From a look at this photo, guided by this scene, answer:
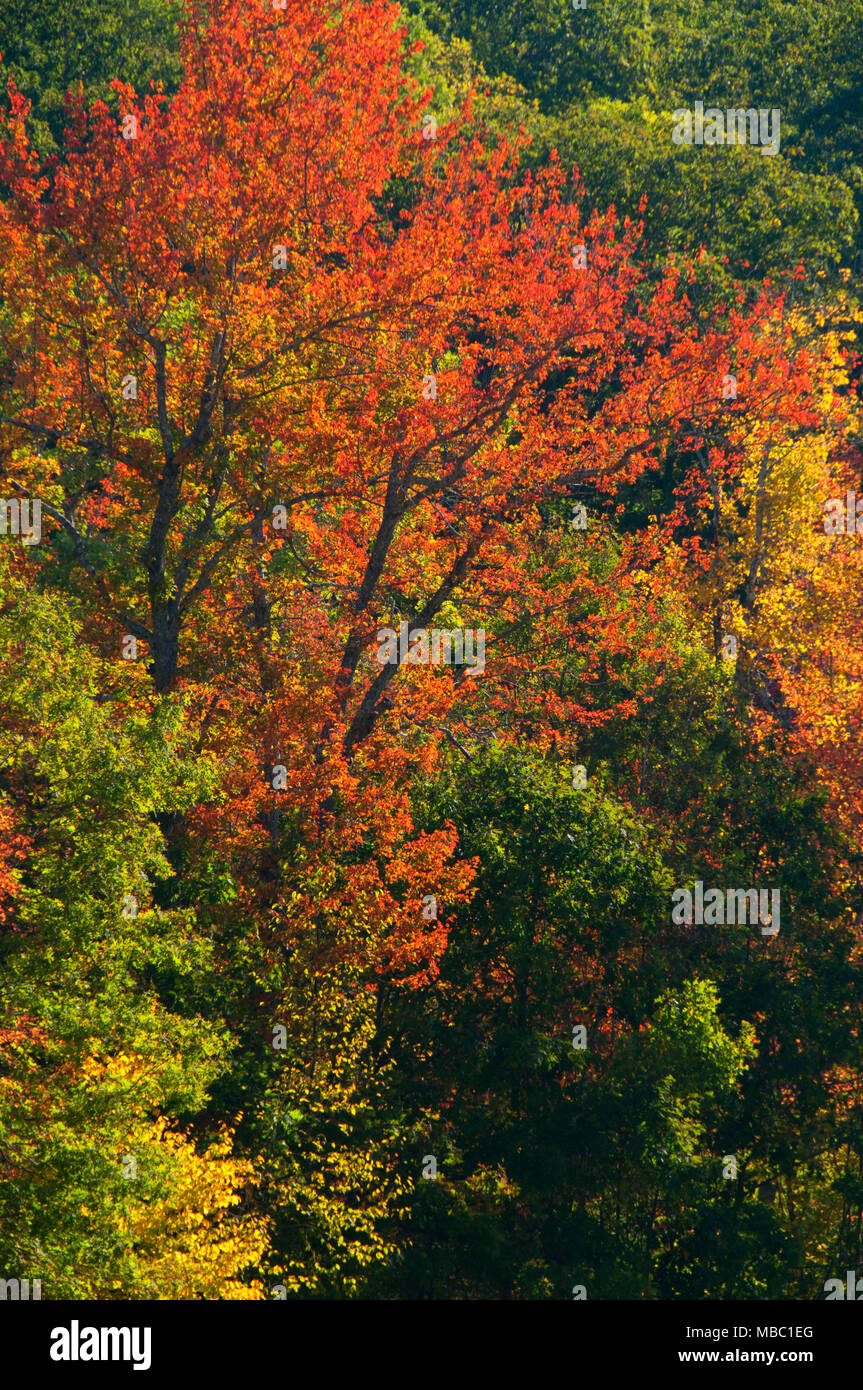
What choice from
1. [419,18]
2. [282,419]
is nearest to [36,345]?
[282,419]

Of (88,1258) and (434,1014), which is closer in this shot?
(88,1258)

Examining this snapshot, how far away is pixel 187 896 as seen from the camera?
2320 centimetres

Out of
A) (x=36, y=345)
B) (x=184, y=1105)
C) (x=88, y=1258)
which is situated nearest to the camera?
(x=88, y=1258)

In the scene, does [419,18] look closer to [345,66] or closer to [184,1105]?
Answer: [345,66]

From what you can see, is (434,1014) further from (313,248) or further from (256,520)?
(313,248)

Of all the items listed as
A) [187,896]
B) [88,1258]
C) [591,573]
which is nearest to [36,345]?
[187,896]

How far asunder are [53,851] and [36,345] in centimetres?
1407

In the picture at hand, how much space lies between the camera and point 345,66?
84.6 ft

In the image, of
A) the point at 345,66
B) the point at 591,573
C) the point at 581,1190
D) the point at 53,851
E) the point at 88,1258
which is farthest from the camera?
the point at 591,573

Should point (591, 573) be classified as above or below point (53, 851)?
above

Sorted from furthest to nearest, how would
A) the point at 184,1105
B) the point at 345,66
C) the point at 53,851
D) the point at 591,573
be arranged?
the point at 591,573 < the point at 345,66 < the point at 184,1105 < the point at 53,851
